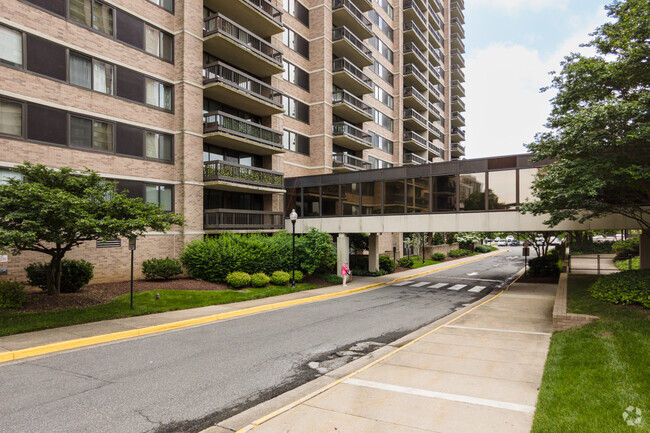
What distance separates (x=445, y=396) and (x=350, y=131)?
33.2 meters

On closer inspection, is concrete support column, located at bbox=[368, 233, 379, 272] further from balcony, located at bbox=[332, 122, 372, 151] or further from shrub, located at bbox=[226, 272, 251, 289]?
shrub, located at bbox=[226, 272, 251, 289]

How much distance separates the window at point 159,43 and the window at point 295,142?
36.4 feet

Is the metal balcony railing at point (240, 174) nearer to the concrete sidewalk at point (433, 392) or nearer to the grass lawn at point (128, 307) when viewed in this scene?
the grass lawn at point (128, 307)

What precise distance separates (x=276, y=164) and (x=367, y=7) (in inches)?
924

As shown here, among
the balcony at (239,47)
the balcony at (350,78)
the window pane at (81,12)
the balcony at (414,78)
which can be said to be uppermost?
the balcony at (414,78)

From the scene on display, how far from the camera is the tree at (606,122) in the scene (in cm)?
Answer: 1238

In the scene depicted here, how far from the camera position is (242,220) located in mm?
26344

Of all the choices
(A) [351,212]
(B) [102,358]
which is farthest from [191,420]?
(A) [351,212]

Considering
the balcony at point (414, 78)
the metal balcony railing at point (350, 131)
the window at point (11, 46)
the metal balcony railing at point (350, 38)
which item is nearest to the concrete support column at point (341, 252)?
the metal balcony railing at point (350, 131)

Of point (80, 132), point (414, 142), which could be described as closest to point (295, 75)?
point (80, 132)

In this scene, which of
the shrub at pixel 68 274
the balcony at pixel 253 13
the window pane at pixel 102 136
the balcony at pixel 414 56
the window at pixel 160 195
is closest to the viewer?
the shrub at pixel 68 274

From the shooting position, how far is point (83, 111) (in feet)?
63.8

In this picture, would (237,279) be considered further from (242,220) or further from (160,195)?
(160,195)

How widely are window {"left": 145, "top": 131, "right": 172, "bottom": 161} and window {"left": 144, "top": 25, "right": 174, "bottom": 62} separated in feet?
15.2
